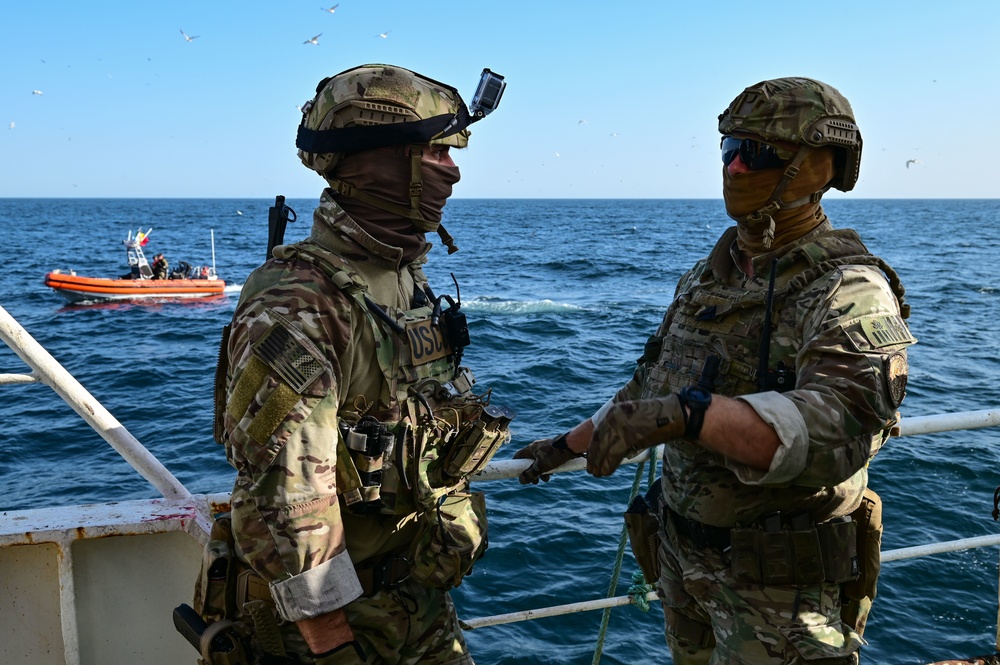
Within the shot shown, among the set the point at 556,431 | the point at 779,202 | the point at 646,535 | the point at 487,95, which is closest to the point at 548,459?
the point at 646,535

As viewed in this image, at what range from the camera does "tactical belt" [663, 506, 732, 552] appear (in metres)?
2.84

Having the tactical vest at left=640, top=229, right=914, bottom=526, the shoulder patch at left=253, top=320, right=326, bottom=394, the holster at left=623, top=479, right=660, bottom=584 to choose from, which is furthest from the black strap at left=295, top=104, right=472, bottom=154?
the holster at left=623, top=479, right=660, bottom=584

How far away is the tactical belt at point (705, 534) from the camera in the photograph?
284 centimetres

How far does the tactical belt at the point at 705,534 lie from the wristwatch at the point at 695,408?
0.70m

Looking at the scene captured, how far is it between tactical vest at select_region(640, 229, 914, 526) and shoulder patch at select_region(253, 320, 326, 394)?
1321 mm

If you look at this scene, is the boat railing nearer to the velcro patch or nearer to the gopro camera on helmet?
the velcro patch

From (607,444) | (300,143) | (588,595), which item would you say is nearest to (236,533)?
(607,444)

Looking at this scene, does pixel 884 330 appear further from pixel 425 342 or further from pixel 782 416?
pixel 425 342

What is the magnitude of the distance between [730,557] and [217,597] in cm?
162

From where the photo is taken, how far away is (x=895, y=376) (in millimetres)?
2373

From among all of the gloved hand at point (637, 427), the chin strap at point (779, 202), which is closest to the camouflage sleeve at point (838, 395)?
the gloved hand at point (637, 427)

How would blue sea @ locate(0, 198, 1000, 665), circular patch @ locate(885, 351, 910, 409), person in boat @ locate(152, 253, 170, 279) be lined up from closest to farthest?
circular patch @ locate(885, 351, 910, 409) → blue sea @ locate(0, 198, 1000, 665) → person in boat @ locate(152, 253, 170, 279)

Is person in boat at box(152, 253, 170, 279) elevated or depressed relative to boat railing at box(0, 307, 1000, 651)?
depressed

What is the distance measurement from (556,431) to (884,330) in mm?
12677
